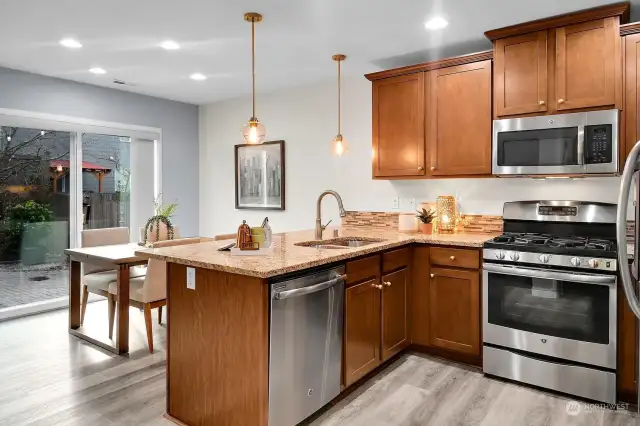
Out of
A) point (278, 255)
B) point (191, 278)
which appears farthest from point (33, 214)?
point (278, 255)

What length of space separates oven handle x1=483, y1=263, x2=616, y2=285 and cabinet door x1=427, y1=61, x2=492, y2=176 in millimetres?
807

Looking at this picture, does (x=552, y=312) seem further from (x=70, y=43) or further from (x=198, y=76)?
(x=70, y=43)

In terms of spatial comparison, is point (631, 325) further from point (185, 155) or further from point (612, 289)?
point (185, 155)

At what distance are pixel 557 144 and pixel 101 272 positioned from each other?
398cm

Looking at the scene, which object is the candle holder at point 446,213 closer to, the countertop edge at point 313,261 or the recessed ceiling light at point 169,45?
the countertop edge at point 313,261

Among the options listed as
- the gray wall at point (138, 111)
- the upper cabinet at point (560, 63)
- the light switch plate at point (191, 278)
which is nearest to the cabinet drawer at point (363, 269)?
the light switch plate at point (191, 278)

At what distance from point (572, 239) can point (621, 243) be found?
1841 millimetres

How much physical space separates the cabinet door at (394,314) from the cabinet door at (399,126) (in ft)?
3.22

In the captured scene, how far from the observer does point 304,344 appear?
228 cm

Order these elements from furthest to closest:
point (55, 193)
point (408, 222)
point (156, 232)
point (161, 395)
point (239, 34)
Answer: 1. point (55, 193)
2. point (156, 232)
3. point (408, 222)
4. point (239, 34)
5. point (161, 395)

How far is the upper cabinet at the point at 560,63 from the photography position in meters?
2.81

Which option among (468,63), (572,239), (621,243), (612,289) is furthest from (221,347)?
(468,63)

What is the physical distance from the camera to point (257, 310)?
6.70 ft

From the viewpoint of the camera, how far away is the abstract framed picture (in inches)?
201
